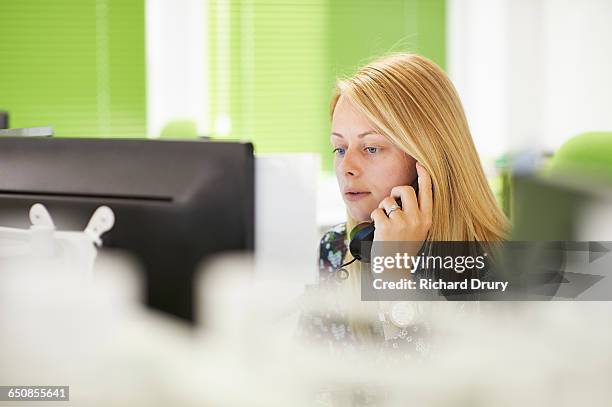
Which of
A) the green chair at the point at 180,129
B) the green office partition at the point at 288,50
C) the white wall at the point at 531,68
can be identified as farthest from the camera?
the green office partition at the point at 288,50

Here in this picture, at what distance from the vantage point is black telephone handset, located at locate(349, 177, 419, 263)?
3.31 ft

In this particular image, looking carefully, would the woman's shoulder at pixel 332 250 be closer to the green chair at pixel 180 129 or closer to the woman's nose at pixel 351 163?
the woman's nose at pixel 351 163

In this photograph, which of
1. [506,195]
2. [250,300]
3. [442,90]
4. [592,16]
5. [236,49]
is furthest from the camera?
[236,49]

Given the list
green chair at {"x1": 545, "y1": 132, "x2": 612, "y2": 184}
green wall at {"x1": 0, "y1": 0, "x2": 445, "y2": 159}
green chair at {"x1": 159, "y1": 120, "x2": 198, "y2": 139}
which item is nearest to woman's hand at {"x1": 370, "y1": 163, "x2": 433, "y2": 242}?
green chair at {"x1": 545, "y1": 132, "x2": 612, "y2": 184}

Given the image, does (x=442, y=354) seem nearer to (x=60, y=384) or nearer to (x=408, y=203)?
(x=408, y=203)

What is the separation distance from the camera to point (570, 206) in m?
1.09

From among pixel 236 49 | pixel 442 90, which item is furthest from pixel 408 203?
pixel 236 49

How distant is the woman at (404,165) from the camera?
3.24 ft

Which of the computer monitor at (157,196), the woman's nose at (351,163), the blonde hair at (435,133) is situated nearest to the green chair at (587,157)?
the blonde hair at (435,133)

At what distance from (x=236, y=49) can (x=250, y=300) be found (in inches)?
101

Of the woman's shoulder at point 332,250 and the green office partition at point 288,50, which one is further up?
the green office partition at point 288,50

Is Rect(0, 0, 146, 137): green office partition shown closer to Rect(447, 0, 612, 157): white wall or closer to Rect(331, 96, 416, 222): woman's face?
Rect(447, 0, 612, 157): white wall

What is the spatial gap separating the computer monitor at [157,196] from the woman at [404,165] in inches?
6.5

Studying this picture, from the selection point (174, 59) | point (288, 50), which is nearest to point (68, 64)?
point (174, 59)
